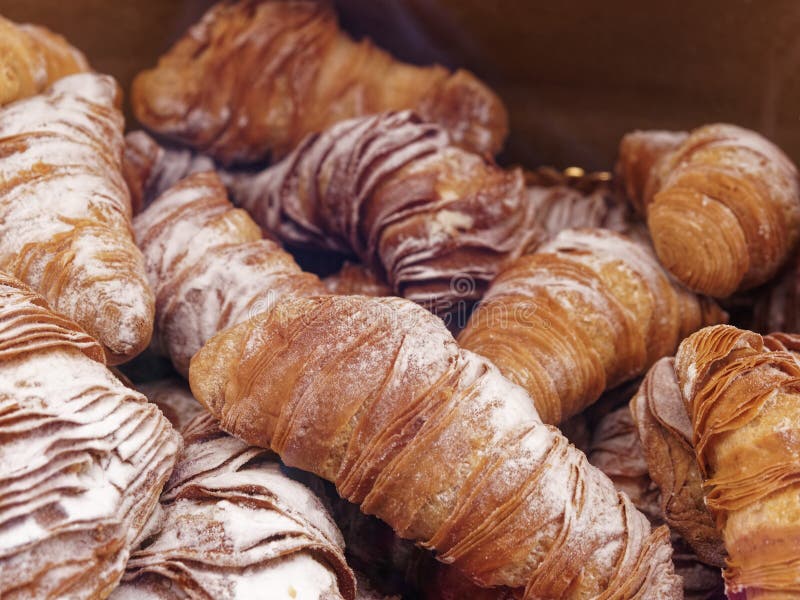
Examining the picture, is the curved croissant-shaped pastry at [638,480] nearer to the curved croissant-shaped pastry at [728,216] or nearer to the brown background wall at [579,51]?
the curved croissant-shaped pastry at [728,216]

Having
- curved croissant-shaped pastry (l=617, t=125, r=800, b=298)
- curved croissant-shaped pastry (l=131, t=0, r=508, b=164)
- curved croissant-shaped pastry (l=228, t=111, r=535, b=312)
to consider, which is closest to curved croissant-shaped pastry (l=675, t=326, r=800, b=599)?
curved croissant-shaped pastry (l=617, t=125, r=800, b=298)

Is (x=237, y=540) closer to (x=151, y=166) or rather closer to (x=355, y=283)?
(x=355, y=283)

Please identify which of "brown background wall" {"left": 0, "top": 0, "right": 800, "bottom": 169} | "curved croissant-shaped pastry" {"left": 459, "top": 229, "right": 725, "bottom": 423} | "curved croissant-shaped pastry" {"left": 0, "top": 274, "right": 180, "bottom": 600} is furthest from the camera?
"brown background wall" {"left": 0, "top": 0, "right": 800, "bottom": 169}

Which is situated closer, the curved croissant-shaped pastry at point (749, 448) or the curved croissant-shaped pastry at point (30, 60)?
the curved croissant-shaped pastry at point (749, 448)

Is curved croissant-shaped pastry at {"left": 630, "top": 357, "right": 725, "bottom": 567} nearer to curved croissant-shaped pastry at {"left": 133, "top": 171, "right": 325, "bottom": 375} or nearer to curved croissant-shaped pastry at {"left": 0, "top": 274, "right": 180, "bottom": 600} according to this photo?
curved croissant-shaped pastry at {"left": 133, "top": 171, "right": 325, "bottom": 375}

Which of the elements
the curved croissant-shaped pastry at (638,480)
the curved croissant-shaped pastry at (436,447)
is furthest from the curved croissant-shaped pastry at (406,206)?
the curved croissant-shaped pastry at (436,447)
